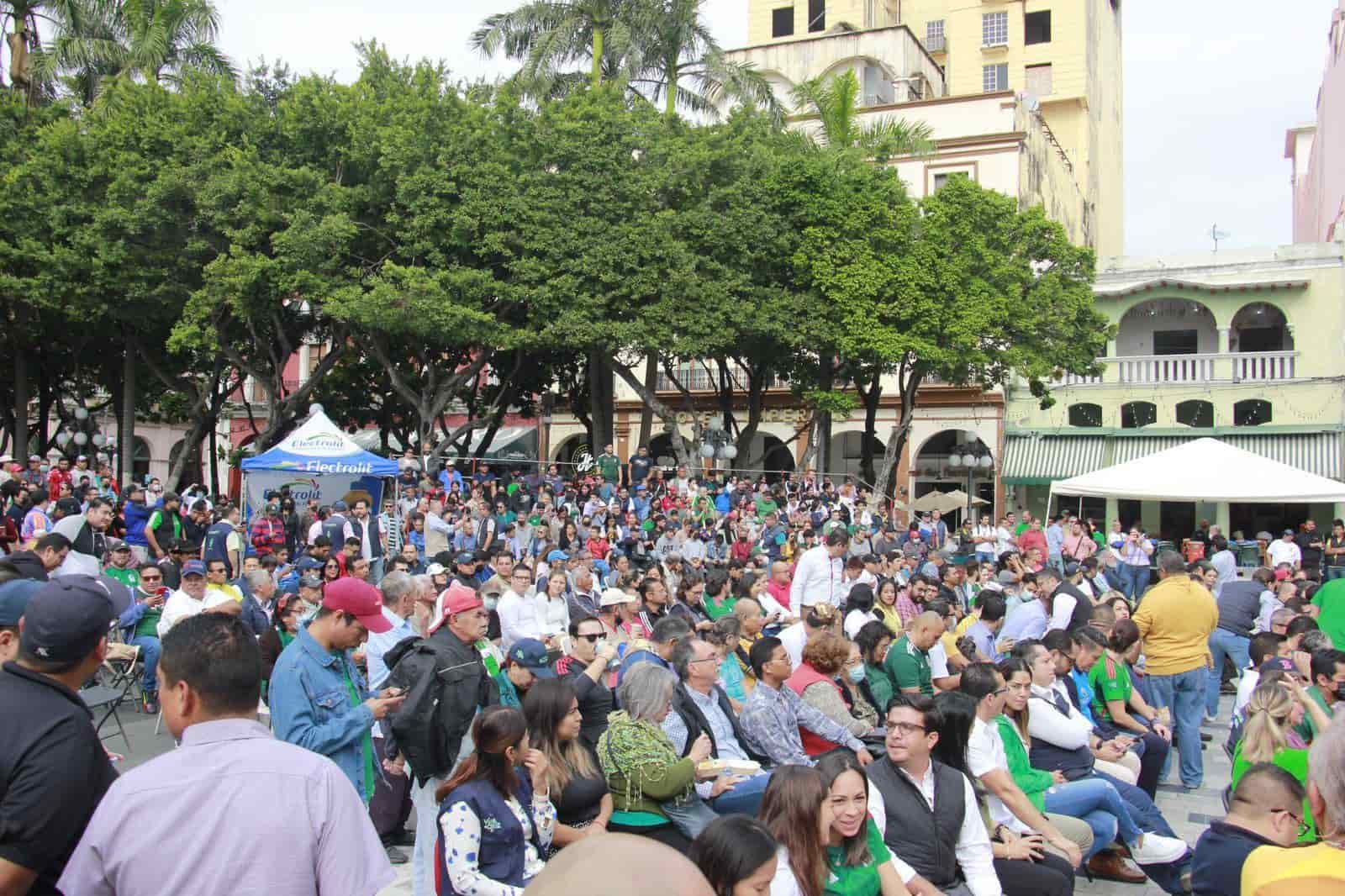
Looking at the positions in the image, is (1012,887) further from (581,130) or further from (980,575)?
(581,130)

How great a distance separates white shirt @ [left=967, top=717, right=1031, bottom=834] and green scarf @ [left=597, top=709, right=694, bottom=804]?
162 centimetres

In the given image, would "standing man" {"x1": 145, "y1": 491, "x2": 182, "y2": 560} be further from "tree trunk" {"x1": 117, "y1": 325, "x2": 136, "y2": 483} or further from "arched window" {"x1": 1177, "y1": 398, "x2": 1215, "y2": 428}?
"arched window" {"x1": 1177, "y1": 398, "x2": 1215, "y2": 428}

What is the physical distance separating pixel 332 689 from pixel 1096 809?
4.45 meters

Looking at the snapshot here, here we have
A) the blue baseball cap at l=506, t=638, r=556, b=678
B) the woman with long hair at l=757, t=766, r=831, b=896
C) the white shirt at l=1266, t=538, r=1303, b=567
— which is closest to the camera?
the woman with long hair at l=757, t=766, r=831, b=896

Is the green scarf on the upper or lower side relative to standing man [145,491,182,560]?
lower

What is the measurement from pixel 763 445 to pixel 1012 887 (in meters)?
33.5

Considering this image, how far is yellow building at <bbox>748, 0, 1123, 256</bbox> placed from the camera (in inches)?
1721

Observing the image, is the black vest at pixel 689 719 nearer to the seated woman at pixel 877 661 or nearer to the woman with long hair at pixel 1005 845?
the woman with long hair at pixel 1005 845

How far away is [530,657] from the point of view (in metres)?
6.32

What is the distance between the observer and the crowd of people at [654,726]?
8.77 ft

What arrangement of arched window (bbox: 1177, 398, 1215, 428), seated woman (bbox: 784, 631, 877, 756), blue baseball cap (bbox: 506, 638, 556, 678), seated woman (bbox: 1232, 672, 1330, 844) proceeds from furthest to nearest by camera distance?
arched window (bbox: 1177, 398, 1215, 428) < seated woman (bbox: 784, 631, 877, 756) < blue baseball cap (bbox: 506, 638, 556, 678) < seated woman (bbox: 1232, 672, 1330, 844)

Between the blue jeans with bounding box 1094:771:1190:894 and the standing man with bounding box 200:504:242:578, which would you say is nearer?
the blue jeans with bounding box 1094:771:1190:894

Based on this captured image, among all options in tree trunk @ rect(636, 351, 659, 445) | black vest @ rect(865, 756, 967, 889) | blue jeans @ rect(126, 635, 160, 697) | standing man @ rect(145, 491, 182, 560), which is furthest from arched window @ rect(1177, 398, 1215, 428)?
black vest @ rect(865, 756, 967, 889)

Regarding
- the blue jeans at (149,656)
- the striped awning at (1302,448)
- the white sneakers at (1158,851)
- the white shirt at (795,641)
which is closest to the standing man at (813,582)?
the white shirt at (795,641)
